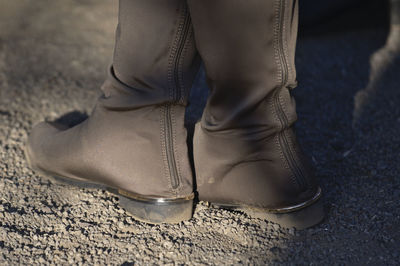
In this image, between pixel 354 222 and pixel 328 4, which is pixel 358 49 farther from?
pixel 354 222

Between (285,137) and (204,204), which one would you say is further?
(204,204)

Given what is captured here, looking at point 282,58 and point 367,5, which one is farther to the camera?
point 367,5

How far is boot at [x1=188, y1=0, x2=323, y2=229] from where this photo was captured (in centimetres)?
90

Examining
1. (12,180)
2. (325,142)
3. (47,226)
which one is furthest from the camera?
(325,142)

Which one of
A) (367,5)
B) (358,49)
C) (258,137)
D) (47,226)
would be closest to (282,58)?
(258,137)

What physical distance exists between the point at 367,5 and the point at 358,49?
465 millimetres

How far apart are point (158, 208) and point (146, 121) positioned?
0.19 m

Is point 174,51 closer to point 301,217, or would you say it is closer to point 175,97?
point 175,97

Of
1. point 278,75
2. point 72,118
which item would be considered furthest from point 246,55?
point 72,118

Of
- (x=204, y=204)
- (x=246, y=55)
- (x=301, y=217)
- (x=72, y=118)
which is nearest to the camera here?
(x=246, y=55)

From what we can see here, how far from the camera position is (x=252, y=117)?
3.25 feet

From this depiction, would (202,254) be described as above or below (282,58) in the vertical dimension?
below

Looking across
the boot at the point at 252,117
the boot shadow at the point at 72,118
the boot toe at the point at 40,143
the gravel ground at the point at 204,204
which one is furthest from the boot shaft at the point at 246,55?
the boot shadow at the point at 72,118

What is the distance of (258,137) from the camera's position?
3.28 feet
